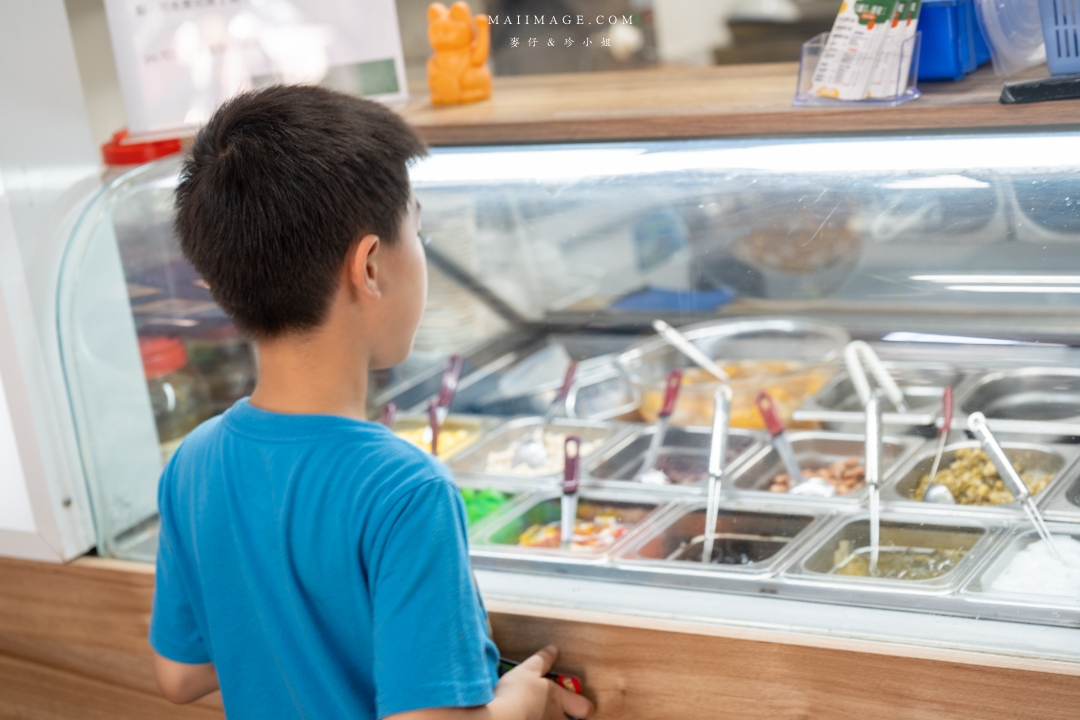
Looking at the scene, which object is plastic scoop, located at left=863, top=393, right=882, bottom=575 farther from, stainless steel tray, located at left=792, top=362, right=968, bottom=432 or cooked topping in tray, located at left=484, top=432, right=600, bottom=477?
cooked topping in tray, located at left=484, top=432, right=600, bottom=477

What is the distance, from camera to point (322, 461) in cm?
100

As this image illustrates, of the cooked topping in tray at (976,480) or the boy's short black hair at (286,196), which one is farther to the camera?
the cooked topping in tray at (976,480)

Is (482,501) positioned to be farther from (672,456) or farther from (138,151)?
(138,151)

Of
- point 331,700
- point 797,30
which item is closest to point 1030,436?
point 331,700

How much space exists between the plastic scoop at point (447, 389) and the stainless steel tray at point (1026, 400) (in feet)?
2.82

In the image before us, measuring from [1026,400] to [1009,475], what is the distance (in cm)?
13

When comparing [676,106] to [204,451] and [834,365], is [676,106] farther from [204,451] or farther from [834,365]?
[204,451]

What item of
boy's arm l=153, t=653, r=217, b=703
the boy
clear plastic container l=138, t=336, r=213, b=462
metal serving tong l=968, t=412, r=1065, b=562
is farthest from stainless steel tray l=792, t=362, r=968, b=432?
clear plastic container l=138, t=336, r=213, b=462

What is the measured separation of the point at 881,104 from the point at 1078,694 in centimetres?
66

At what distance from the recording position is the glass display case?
1209 mm

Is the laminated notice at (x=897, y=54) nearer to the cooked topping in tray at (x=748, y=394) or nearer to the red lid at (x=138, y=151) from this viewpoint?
the cooked topping in tray at (x=748, y=394)

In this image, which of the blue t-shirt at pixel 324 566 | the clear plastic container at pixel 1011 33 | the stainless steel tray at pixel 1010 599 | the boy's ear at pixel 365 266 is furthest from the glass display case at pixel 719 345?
the boy's ear at pixel 365 266

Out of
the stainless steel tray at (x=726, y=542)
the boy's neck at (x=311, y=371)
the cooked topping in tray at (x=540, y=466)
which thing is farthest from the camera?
the cooked topping in tray at (x=540, y=466)

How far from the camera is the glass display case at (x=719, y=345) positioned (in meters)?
1.21
